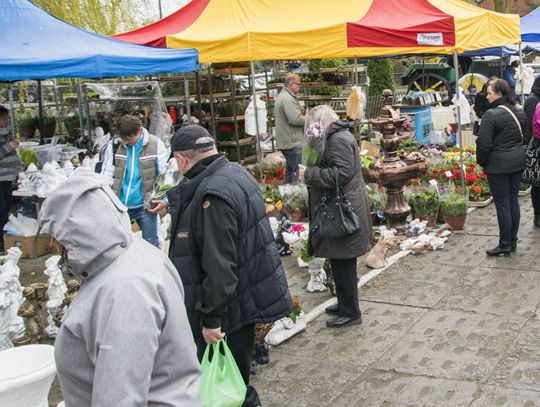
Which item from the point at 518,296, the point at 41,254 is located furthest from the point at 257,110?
the point at 518,296

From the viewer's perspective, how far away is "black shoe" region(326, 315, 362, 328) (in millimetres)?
5629

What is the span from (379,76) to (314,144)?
16993mm

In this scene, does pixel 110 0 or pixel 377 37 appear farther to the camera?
pixel 110 0

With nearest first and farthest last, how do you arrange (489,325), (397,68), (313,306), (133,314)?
1. (133,314)
2. (489,325)
3. (313,306)
4. (397,68)

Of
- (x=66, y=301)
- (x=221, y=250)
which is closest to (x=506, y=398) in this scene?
(x=221, y=250)

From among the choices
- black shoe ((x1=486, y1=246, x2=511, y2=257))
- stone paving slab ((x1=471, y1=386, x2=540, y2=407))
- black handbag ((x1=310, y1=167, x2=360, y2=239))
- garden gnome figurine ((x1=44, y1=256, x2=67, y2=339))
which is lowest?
stone paving slab ((x1=471, y1=386, x2=540, y2=407))

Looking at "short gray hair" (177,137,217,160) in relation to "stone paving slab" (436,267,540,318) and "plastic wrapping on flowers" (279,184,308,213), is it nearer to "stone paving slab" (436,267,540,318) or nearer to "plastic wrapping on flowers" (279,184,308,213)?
"stone paving slab" (436,267,540,318)

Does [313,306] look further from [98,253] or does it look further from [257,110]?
[257,110]

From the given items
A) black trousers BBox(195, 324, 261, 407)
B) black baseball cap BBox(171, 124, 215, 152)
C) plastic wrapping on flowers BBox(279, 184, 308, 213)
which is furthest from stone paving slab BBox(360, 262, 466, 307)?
black baseball cap BBox(171, 124, 215, 152)

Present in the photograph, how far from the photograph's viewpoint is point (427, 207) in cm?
863

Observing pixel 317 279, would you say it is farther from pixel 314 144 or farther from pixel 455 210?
pixel 455 210

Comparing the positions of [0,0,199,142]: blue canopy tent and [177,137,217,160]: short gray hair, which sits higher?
[0,0,199,142]: blue canopy tent

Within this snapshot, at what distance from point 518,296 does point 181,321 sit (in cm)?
479

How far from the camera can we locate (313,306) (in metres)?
6.20
